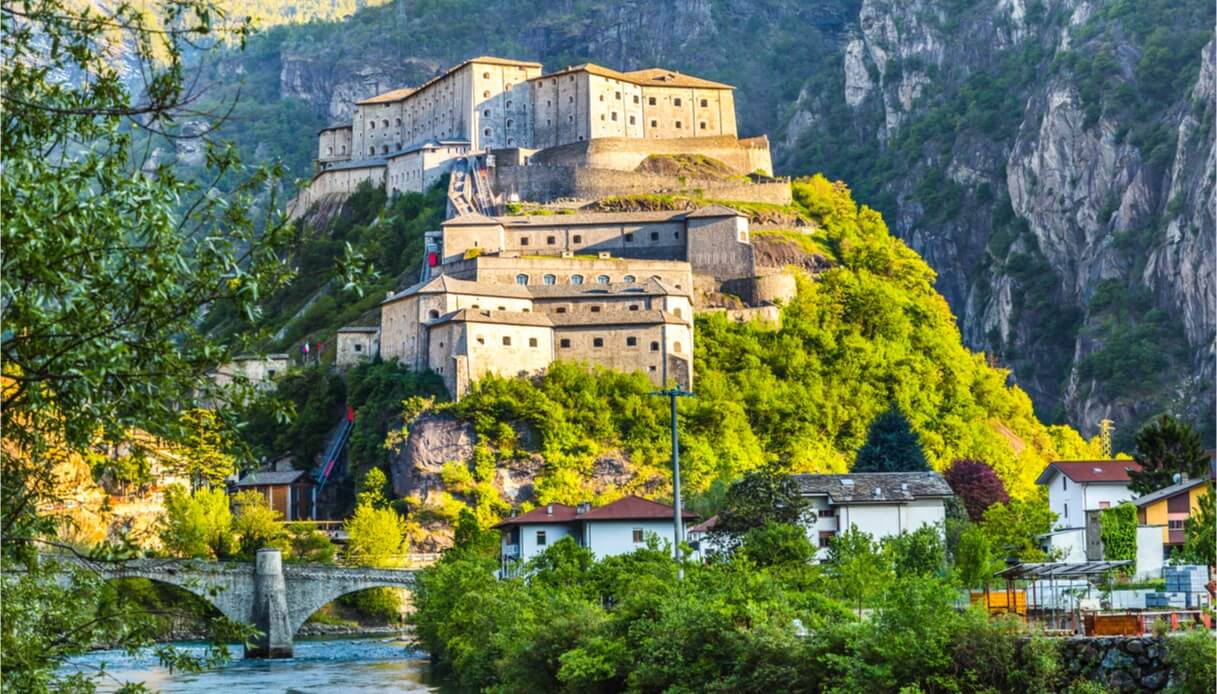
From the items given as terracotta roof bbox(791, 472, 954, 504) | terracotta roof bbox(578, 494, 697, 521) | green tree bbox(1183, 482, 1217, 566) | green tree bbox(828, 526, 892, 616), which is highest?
terracotta roof bbox(791, 472, 954, 504)

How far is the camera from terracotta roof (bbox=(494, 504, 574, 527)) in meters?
77.9

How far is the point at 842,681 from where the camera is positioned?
3228 centimetres

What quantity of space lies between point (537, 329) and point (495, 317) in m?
2.46

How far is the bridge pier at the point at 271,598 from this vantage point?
80.6 metres

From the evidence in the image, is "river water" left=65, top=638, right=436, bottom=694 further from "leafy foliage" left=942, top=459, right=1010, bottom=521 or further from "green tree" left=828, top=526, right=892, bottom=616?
"leafy foliage" left=942, top=459, right=1010, bottom=521

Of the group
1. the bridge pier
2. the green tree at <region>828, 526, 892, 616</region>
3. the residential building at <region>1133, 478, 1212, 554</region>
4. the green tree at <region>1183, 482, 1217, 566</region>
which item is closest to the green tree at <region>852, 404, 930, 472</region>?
the bridge pier

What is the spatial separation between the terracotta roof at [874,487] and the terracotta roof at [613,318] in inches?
1178

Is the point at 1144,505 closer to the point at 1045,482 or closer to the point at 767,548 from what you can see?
the point at 767,548

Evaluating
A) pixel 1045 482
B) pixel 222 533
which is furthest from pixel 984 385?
pixel 222 533

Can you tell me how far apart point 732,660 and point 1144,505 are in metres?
26.3

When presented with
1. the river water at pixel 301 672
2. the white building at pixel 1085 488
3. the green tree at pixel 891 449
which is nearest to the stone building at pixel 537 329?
the green tree at pixel 891 449

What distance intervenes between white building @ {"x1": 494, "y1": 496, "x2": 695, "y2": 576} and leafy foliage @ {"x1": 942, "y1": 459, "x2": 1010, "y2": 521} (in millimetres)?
14074

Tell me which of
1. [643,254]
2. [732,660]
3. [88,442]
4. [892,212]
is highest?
[892,212]

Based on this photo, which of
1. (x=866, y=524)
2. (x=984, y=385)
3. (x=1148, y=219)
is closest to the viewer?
(x=866, y=524)
